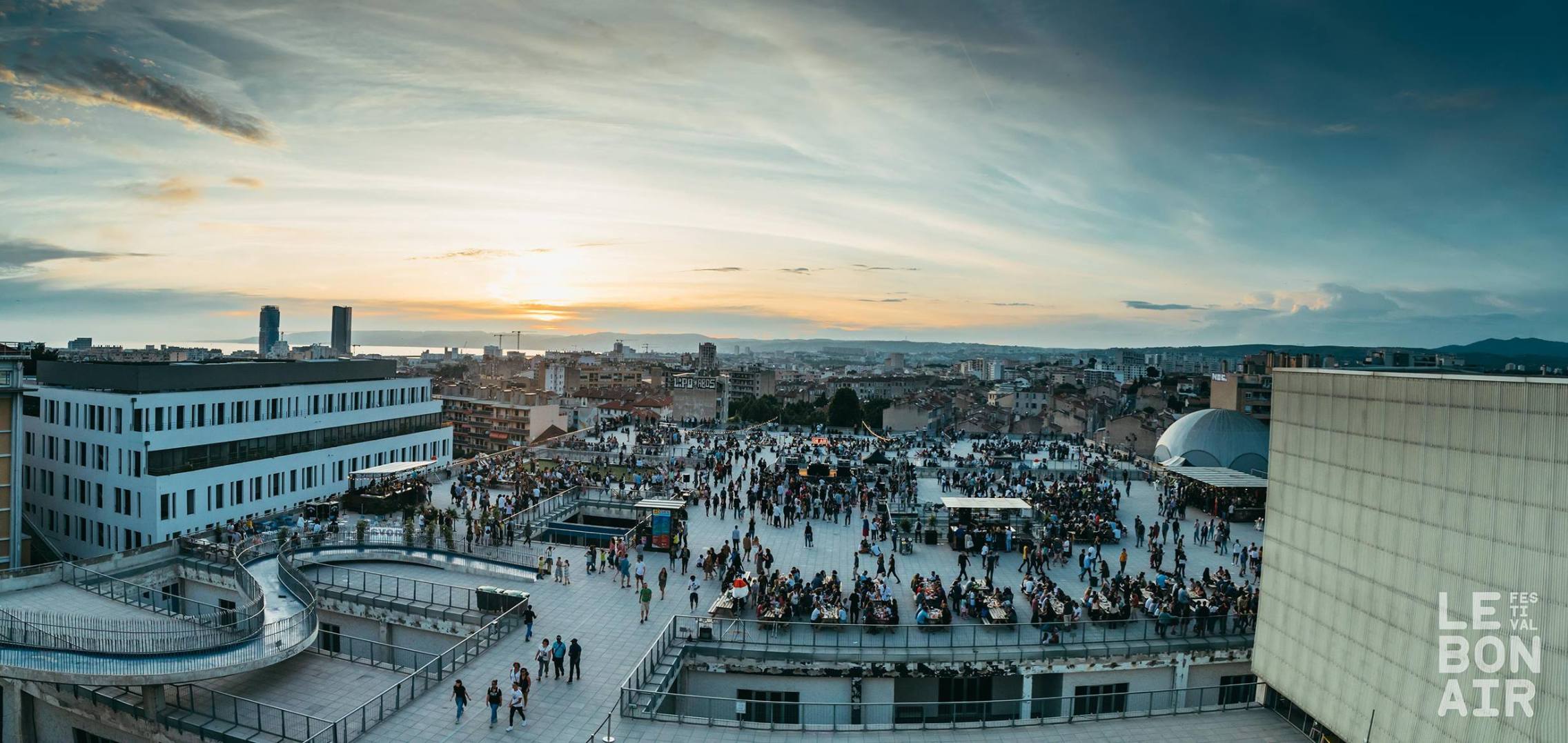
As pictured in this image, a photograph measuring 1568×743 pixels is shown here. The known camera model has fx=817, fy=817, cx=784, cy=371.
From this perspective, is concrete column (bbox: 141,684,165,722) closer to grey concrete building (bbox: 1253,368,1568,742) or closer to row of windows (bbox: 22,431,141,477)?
row of windows (bbox: 22,431,141,477)

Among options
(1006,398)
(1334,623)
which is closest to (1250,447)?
(1334,623)

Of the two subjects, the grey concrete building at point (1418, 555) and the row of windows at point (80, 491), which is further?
the row of windows at point (80, 491)

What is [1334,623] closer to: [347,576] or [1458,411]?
[1458,411]

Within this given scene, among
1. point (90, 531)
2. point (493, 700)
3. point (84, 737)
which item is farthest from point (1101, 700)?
point (90, 531)

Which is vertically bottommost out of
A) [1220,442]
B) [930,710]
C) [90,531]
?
[90,531]

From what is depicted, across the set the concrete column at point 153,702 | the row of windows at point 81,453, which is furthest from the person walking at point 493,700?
the row of windows at point 81,453

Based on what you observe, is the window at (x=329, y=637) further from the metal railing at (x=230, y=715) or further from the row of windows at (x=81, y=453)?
the row of windows at (x=81, y=453)

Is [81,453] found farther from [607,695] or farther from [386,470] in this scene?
[607,695]
